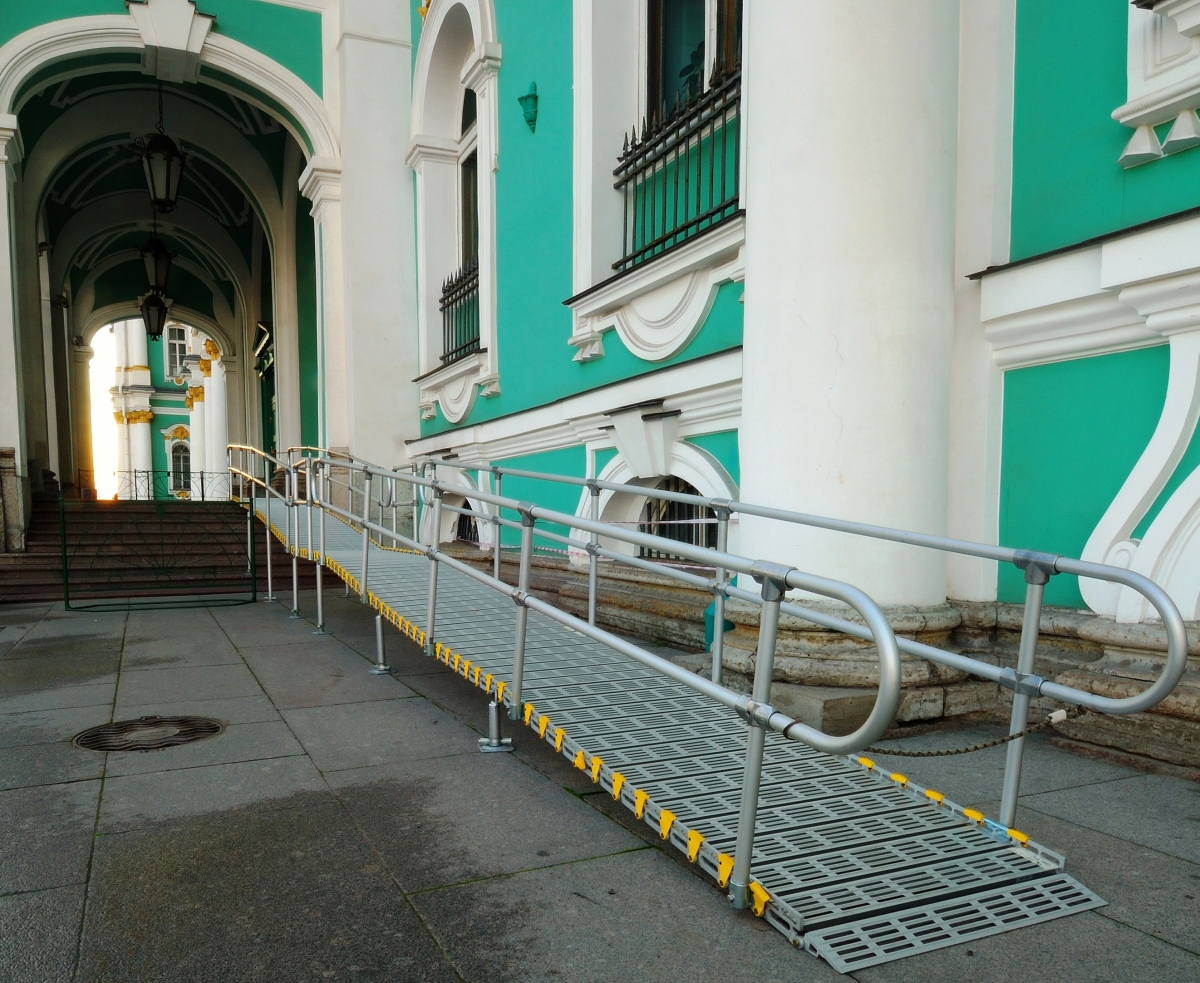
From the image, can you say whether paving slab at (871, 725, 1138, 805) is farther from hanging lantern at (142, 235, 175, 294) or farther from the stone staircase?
hanging lantern at (142, 235, 175, 294)

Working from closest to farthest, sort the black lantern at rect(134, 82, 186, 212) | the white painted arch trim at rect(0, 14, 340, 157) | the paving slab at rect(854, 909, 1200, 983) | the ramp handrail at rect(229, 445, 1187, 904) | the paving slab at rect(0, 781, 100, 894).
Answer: the ramp handrail at rect(229, 445, 1187, 904)
the paving slab at rect(854, 909, 1200, 983)
the paving slab at rect(0, 781, 100, 894)
the white painted arch trim at rect(0, 14, 340, 157)
the black lantern at rect(134, 82, 186, 212)

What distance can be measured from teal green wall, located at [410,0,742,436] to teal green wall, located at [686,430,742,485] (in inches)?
33.5

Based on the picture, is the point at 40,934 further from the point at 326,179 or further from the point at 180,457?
the point at 180,457

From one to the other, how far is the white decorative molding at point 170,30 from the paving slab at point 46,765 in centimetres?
976

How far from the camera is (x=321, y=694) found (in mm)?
4660

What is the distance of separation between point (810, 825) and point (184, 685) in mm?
3700

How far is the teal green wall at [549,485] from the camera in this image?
7.20 meters

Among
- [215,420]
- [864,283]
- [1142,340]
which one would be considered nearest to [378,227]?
[864,283]

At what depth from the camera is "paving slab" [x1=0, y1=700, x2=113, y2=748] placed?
3.87 metres

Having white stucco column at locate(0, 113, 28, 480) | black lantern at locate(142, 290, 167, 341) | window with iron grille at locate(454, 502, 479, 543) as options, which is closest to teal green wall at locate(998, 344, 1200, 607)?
window with iron grille at locate(454, 502, 479, 543)

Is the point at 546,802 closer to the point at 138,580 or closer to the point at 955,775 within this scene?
the point at 955,775

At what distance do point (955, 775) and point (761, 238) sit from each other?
2392 mm

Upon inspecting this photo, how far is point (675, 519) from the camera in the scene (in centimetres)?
619

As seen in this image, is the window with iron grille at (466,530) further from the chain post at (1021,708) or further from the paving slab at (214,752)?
the chain post at (1021,708)
